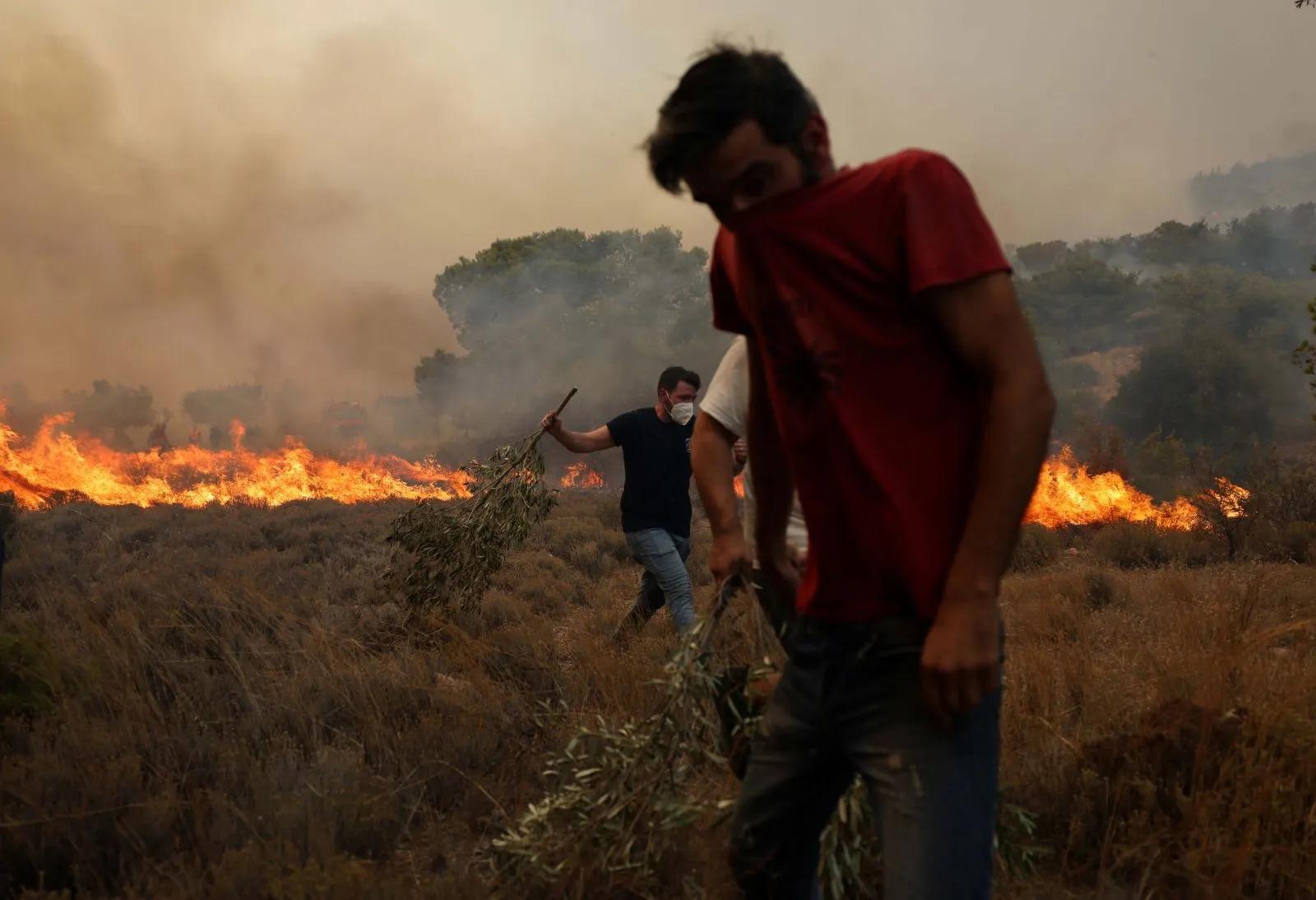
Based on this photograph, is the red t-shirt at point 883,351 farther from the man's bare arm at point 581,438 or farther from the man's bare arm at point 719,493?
the man's bare arm at point 581,438

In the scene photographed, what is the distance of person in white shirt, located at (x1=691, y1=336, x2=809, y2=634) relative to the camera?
2.86 metres

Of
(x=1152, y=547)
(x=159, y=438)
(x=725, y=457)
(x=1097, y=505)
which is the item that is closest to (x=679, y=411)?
(x=725, y=457)

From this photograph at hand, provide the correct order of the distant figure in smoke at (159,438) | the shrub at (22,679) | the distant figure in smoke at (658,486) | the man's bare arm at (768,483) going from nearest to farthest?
the man's bare arm at (768,483) < the shrub at (22,679) < the distant figure in smoke at (658,486) < the distant figure in smoke at (159,438)

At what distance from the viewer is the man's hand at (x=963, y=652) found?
149 centimetres

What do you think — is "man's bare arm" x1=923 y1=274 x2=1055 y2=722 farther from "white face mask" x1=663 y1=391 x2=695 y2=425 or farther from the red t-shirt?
"white face mask" x1=663 y1=391 x2=695 y2=425

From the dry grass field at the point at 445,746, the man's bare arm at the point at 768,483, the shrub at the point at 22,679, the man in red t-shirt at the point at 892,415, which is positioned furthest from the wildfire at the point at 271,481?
the man in red t-shirt at the point at 892,415

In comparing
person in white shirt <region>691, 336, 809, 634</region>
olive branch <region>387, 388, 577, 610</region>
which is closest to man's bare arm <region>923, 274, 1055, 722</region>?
person in white shirt <region>691, 336, 809, 634</region>

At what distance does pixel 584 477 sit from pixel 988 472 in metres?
36.1

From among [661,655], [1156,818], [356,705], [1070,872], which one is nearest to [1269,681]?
[1156,818]

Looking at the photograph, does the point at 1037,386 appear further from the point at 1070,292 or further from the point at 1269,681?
the point at 1070,292

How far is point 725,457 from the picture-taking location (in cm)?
341

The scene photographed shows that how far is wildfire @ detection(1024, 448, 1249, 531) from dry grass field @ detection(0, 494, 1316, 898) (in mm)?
8211

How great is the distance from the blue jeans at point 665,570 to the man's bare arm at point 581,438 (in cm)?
76

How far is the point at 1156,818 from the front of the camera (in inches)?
138
